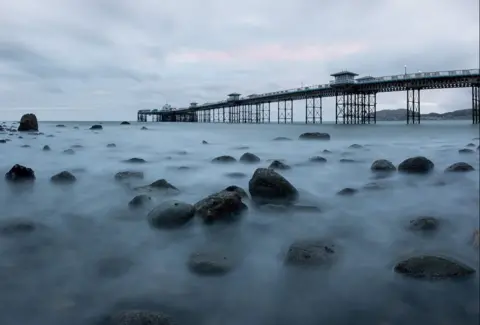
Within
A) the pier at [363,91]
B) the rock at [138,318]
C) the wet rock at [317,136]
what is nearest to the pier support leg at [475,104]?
the pier at [363,91]

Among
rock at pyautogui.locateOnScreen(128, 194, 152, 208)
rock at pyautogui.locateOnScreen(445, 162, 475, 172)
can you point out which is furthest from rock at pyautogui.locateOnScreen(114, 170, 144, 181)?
rock at pyautogui.locateOnScreen(445, 162, 475, 172)

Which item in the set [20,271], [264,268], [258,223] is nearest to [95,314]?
[20,271]

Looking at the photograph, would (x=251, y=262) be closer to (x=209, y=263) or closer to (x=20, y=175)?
(x=209, y=263)

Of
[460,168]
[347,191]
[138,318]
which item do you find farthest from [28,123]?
[138,318]

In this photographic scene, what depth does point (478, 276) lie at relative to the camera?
416cm

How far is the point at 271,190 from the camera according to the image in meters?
7.90

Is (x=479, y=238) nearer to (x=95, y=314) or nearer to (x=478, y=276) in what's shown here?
(x=478, y=276)

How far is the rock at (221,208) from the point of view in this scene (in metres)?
6.48

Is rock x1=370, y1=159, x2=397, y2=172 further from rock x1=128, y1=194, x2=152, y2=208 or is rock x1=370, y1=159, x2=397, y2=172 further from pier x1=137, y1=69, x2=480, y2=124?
pier x1=137, y1=69, x2=480, y2=124

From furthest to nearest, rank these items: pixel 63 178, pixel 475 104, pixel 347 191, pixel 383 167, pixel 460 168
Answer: pixel 475 104 → pixel 63 178 → pixel 383 167 → pixel 460 168 → pixel 347 191

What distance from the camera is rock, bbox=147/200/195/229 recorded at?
6.39 m

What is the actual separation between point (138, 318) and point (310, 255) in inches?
88.6

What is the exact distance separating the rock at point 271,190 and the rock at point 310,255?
242cm

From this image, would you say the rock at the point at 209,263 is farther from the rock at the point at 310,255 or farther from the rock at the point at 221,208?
the rock at the point at 221,208
